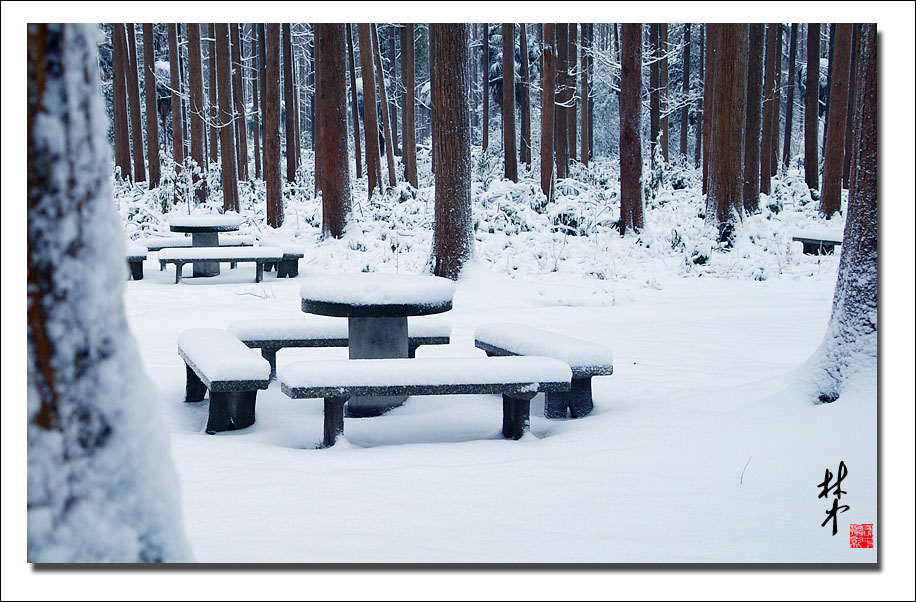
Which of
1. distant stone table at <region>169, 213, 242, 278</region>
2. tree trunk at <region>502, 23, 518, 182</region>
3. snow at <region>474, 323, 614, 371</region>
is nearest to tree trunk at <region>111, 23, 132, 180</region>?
tree trunk at <region>502, 23, 518, 182</region>

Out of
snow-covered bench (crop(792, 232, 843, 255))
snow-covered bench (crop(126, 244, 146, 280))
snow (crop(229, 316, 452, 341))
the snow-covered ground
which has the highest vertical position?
snow-covered bench (crop(792, 232, 843, 255))

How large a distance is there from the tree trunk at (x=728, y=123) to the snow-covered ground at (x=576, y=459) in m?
3.56

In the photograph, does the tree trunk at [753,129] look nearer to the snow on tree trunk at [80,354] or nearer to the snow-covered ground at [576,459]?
the snow-covered ground at [576,459]

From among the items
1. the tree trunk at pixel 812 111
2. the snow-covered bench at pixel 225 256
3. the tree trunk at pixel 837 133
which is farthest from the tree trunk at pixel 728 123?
the tree trunk at pixel 812 111

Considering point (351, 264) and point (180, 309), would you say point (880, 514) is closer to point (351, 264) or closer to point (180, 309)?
point (180, 309)

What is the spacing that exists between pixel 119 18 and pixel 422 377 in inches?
78.4

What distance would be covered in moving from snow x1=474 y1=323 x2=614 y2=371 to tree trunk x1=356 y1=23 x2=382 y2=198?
43.4 ft

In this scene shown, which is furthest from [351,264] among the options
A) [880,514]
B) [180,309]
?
[880,514]

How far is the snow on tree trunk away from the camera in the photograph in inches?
60.1

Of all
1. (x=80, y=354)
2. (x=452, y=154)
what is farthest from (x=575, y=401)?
(x=452, y=154)

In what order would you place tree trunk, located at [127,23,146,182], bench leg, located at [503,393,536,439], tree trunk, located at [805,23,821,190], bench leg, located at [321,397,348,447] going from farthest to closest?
tree trunk, located at [127,23,146,182], tree trunk, located at [805,23,821,190], bench leg, located at [503,393,536,439], bench leg, located at [321,397,348,447]

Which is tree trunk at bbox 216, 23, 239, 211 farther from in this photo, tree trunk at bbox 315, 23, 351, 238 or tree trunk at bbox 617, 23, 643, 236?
tree trunk at bbox 617, 23, 643, 236

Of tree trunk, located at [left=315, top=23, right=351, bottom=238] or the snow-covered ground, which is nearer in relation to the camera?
the snow-covered ground

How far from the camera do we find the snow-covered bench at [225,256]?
34.8 feet
